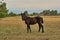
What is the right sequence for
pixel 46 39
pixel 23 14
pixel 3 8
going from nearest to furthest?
pixel 46 39
pixel 23 14
pixel 3 8

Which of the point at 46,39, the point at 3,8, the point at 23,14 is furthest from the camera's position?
the point at 3,8

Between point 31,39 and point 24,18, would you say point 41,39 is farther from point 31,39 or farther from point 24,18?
point 24,18

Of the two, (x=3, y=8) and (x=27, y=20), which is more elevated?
(x=27, y=20)

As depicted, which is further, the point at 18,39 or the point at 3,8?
the point at 3,8

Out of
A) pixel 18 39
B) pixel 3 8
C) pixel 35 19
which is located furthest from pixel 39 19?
pixel 3 8

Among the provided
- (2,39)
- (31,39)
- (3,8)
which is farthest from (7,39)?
(3,8)

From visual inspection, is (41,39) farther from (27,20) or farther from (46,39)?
(27,20)

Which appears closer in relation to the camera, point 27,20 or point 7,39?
point 7,39

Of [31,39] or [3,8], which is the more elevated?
[31,39]

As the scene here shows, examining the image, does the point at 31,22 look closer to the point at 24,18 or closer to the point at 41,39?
the point at 24,18

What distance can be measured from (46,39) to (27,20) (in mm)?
5747

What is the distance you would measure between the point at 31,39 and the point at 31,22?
5.85 m

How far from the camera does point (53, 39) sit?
49.9ft

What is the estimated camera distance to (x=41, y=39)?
15.1m
